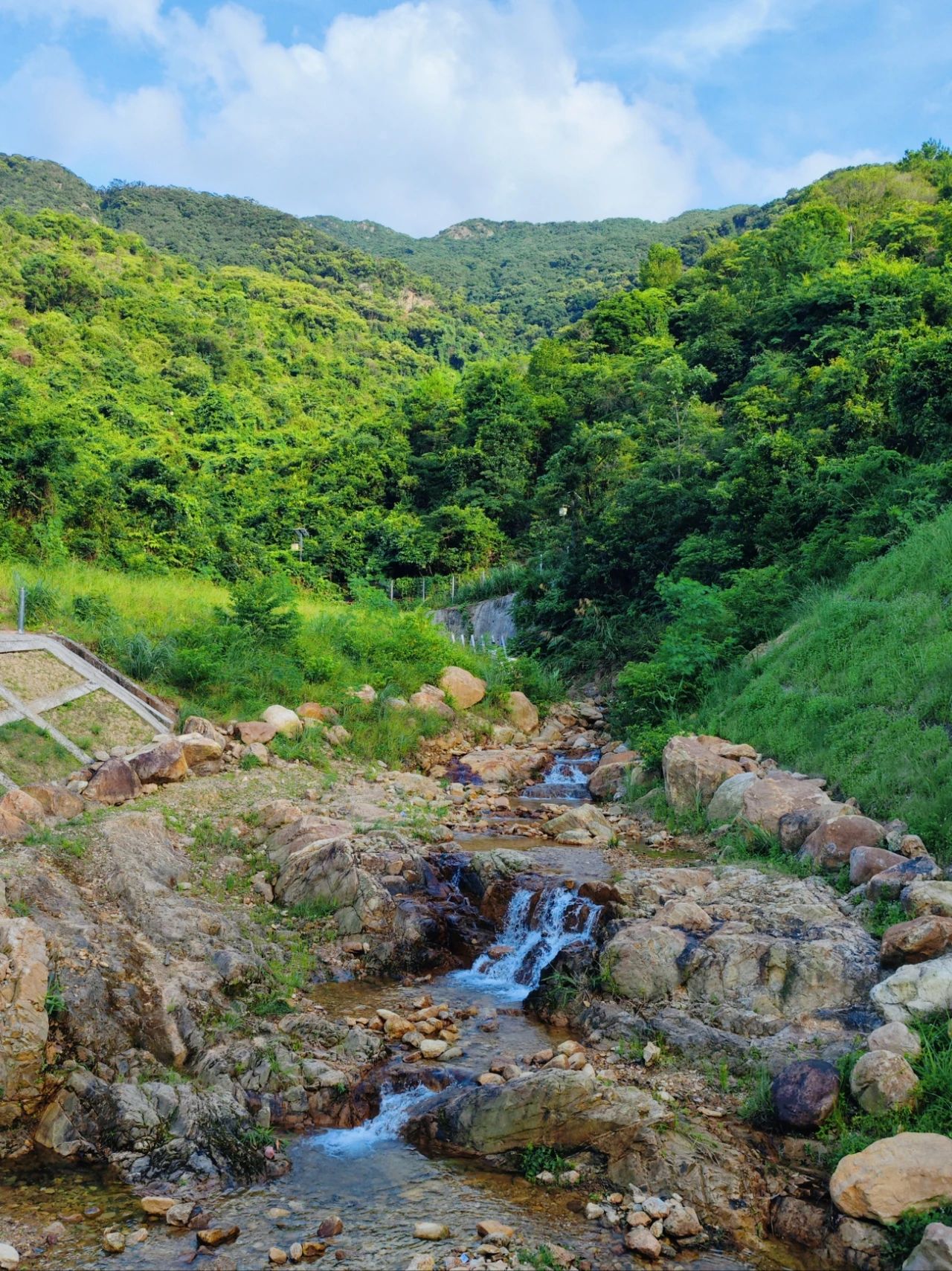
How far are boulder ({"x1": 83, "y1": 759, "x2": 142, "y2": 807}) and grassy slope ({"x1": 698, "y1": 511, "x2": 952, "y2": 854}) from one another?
8.64 metres

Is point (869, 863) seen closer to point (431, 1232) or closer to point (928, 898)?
point (928, 898)

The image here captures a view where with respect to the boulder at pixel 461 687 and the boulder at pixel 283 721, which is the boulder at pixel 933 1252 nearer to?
the boulder at pixel 283 721

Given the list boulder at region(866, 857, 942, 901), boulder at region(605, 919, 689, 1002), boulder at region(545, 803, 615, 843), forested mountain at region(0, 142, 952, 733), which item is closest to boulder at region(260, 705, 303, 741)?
boulder at region(545, 803, 615, 843)

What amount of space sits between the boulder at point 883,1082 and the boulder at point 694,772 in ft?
20.2

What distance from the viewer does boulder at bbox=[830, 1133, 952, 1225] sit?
5004 millimetres

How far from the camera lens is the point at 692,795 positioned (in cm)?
1234

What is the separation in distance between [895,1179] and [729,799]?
6564 millimetres

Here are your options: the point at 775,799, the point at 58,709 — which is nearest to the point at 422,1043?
the point at 775,799

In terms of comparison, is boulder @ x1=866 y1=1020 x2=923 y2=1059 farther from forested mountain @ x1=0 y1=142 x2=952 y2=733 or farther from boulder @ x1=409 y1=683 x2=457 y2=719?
boulder @ x1=409 y1=683 x2=457 y2=719

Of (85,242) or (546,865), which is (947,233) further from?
(85,242)

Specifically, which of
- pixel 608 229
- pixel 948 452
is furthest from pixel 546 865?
pixel 608 229

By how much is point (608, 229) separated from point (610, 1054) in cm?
13740

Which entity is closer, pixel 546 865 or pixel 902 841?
pixel 902 841

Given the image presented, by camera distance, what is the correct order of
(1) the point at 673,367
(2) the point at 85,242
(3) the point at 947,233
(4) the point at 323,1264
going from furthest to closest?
1. (2) the point at 85,242
2. (3) the point at 947,233
3. (1) the point at 673,367
4. (4) the point at 323,1264
